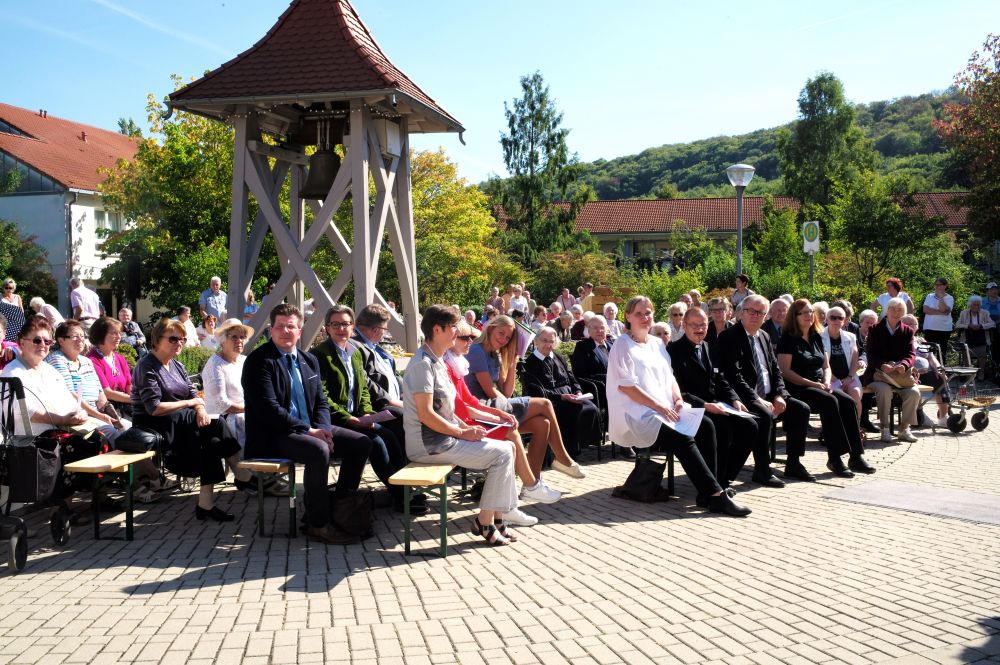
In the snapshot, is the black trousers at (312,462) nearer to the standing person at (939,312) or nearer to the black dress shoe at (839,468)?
the black dress shoe at (839,468)

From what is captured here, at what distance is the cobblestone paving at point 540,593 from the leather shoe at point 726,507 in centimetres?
17

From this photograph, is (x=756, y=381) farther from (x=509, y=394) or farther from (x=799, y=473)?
(x=509, y=394)

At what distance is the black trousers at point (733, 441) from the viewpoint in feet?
26.8

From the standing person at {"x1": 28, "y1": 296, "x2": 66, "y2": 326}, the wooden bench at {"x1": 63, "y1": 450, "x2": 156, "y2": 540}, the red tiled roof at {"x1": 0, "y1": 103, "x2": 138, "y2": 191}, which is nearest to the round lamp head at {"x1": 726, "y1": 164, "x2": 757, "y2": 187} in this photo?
the standing person at {"x1": 28, "y1": 296, "x2": 66, "y2": 326}

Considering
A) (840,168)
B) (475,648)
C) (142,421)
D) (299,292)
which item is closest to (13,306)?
(299,292)

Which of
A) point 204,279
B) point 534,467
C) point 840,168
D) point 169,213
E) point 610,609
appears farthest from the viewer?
point 840,168

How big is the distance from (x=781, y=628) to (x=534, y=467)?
11.8 ft

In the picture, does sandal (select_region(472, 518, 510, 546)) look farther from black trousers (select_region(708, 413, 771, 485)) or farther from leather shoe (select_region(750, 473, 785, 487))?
leather shoe (select_region(750, 473, 785, 487))

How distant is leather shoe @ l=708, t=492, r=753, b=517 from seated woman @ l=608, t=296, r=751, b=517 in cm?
9

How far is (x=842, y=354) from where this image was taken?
35.7ft

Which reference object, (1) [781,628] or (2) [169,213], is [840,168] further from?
(1) [781,628]

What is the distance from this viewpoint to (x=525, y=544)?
6.48 metres

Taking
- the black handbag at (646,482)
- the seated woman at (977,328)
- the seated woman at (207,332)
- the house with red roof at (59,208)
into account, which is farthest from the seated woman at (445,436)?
the house with red roof at (59,208)

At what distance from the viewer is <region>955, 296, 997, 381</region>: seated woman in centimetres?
1697
